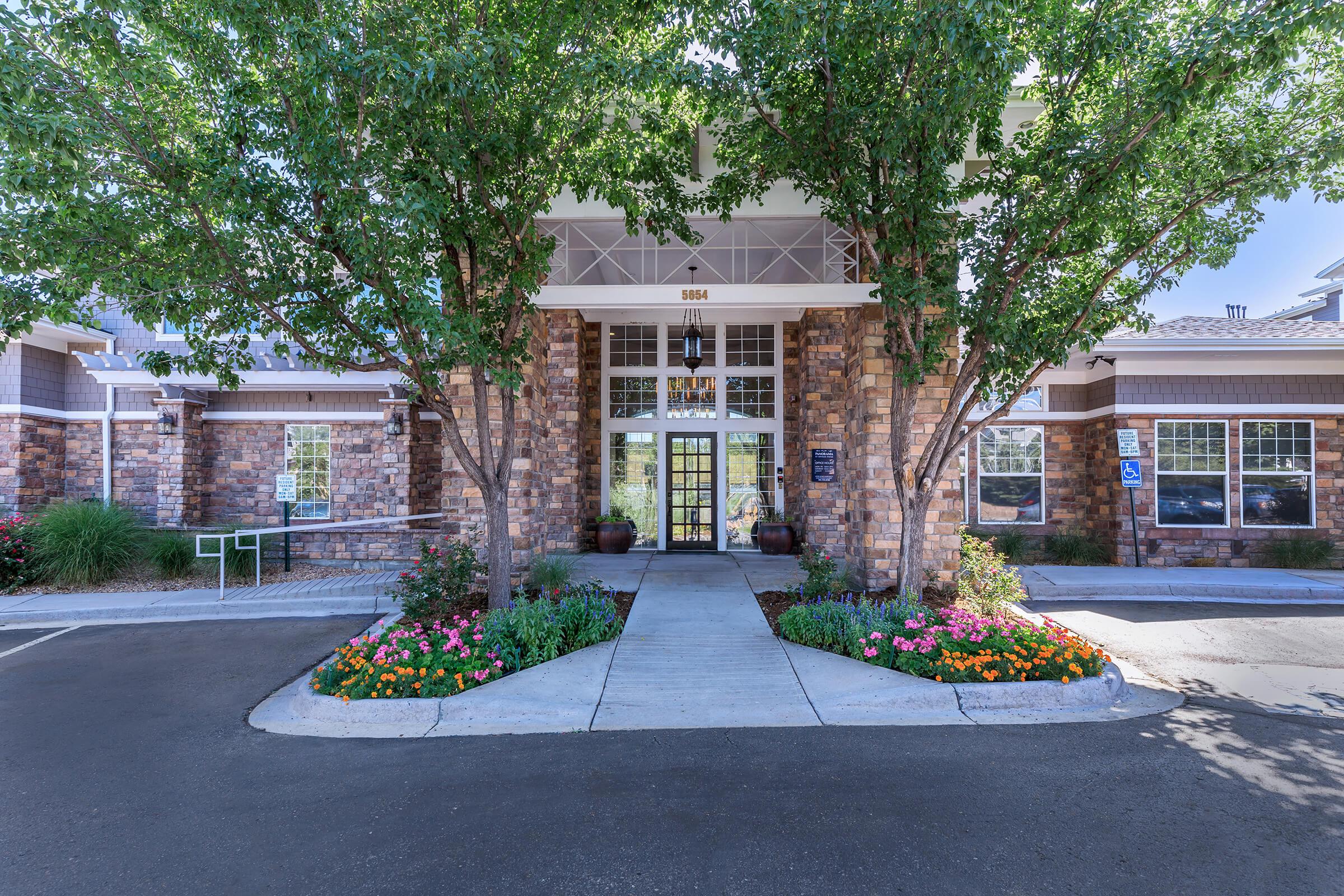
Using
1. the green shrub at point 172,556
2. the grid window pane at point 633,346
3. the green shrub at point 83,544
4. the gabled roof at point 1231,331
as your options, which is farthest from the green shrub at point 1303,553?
the green shrub at point 83,544

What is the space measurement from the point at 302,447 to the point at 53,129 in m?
9.06

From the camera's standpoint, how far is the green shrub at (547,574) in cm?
738

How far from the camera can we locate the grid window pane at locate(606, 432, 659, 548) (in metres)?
12.3

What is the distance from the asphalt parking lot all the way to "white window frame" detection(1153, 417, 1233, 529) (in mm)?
7991

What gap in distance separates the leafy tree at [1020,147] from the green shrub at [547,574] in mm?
3711

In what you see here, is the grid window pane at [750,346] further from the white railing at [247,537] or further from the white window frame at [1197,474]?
the white window frame at [1197,474]

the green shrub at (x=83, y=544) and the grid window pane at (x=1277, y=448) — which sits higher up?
the grid window pane at (x=1277, y=448)

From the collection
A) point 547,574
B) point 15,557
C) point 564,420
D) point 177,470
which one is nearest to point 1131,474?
point 564,420

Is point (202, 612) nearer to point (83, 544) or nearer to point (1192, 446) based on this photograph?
point (83, 544)

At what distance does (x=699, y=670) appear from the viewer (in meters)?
5.59

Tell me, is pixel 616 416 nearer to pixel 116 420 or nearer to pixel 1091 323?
pixel 1091 323

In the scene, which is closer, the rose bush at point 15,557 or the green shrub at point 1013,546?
the rose bush at point 15,557

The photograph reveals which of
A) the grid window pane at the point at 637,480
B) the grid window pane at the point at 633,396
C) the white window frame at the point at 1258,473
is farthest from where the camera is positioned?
the grid window pane at the point at 633,396

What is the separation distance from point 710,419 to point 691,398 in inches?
21.3
